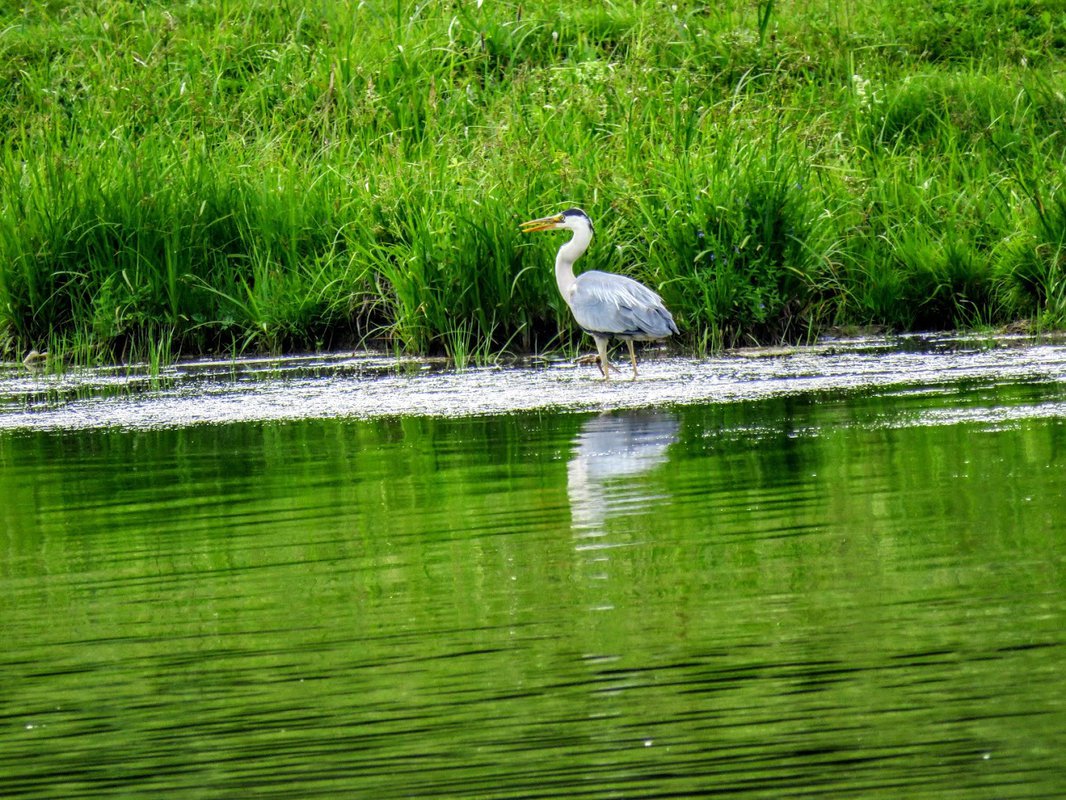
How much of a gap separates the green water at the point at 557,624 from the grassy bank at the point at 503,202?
4.04 m

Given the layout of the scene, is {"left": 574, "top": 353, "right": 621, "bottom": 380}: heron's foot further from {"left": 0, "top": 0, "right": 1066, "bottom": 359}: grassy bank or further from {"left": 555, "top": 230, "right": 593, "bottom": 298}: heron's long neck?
{"left": 0, "top": 0, "right": 1066, "bottom": 359}: grassy bank

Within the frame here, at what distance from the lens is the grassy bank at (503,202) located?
Answer: 388 inches

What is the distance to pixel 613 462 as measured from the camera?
5.61m

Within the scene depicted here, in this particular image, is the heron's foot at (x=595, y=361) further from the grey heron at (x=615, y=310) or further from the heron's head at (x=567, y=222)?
the heron's head at (x=567, y=222)

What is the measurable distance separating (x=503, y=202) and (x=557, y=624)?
7180mm

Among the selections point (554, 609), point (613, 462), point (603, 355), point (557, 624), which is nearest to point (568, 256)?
point (603, 355)

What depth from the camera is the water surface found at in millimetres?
2426

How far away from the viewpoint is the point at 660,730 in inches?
98.6

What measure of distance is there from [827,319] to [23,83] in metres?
8.39

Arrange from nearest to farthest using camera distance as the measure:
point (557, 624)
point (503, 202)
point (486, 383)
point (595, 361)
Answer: point (557, 624), point (486, 383), point (595, 361), point (503, 202)

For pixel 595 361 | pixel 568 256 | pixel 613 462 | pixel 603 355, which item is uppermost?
pixel 568 256

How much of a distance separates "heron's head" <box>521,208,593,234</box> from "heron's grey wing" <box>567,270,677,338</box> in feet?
2.12

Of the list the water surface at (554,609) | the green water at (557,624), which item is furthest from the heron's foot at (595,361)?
the green water at (557,624)

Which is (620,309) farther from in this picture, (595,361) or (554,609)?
(554,609)
